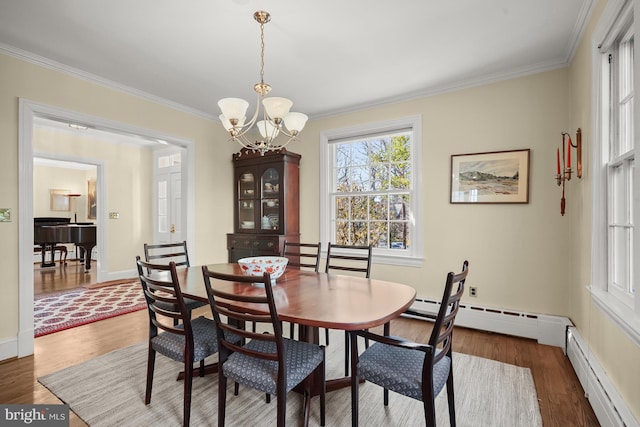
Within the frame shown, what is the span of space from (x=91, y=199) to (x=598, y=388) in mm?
9788

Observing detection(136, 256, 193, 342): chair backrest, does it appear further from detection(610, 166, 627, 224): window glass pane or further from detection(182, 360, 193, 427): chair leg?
detection(610, 166, 627, 224): window glass pane

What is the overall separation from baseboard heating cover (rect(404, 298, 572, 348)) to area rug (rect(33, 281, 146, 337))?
355cm

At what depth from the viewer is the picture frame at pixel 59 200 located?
8.02 meters

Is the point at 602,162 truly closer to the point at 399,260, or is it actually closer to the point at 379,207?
the point at 399,260

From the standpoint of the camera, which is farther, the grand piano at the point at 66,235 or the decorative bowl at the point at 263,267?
the grand piano at the point at 66,235

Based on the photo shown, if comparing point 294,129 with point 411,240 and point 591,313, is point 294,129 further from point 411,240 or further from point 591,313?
point 591,313

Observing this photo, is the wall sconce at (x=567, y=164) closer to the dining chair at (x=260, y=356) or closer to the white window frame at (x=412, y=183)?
the white window frame at (x=412, y=183)

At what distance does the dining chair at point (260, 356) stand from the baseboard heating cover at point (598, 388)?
59.2 inches

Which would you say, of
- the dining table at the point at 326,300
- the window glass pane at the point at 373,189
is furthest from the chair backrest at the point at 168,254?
the window glass pane at the point at 373,189

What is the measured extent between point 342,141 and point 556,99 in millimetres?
2286

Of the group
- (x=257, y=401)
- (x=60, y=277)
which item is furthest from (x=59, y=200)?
(x=257, y=401)

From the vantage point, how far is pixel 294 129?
7.77ft

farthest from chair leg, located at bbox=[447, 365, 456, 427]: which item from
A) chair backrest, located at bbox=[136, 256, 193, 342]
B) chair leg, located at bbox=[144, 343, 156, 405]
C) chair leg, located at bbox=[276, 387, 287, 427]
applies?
chair leg, located at bbox=[144, 343, 156, 405]

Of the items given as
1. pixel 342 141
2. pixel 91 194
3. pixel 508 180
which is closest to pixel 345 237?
pixel 342 141
